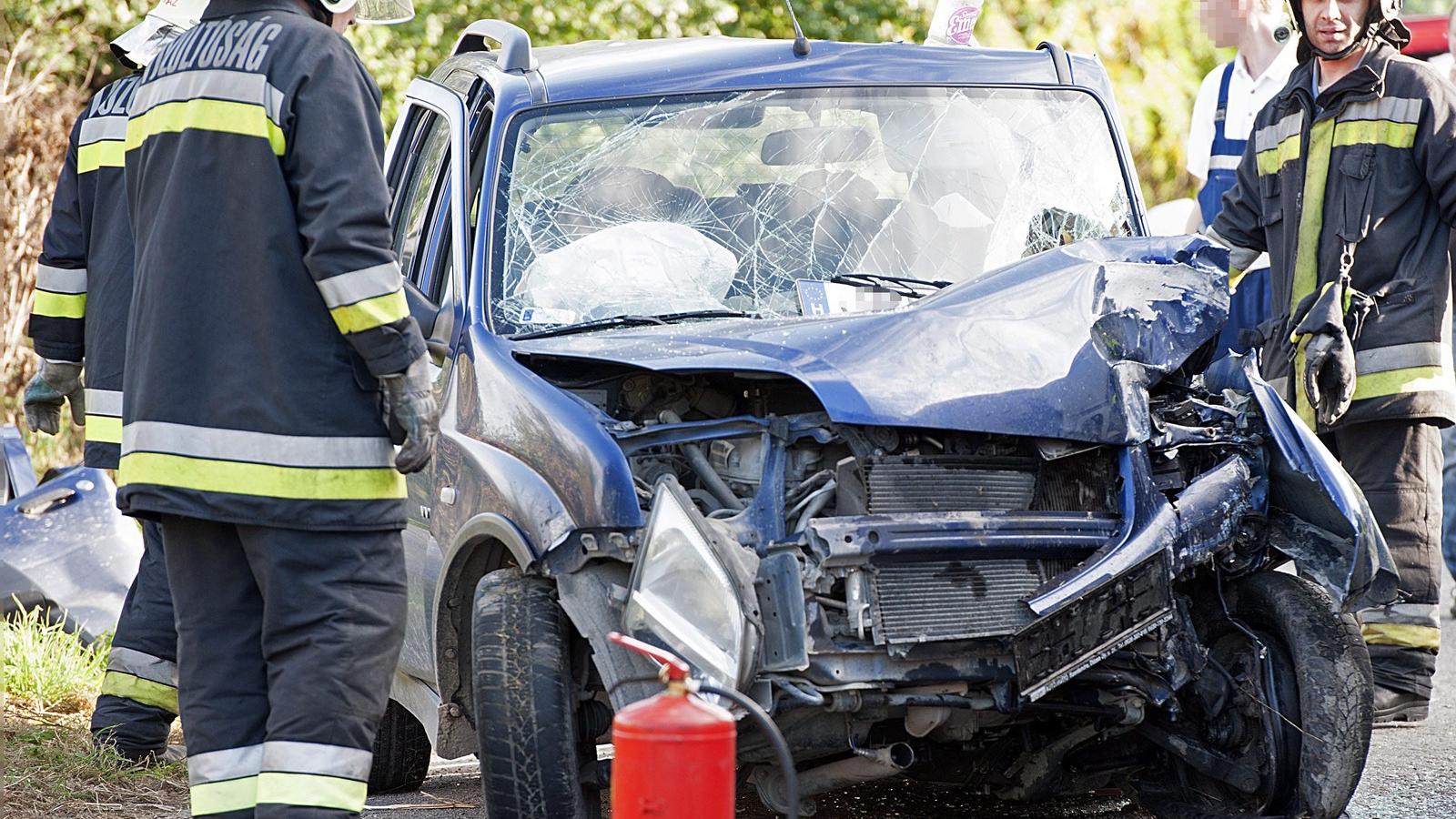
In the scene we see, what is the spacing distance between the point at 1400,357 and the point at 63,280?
12.1 feet

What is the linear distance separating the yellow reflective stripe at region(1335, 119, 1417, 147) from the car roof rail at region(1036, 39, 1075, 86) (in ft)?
2.46

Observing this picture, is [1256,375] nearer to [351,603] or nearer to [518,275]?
[518,275]

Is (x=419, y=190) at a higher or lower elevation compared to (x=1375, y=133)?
lower

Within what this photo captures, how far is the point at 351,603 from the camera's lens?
3582 millimetres

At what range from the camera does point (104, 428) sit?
5301 millimetres

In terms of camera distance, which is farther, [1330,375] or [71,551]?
[71,551]

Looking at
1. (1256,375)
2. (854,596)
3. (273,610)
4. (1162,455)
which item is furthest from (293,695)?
(1256,375)

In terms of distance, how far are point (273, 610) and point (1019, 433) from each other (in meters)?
1.52

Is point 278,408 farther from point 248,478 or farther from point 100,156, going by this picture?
point 100,156

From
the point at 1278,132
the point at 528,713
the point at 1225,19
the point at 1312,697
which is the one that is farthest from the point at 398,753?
the point at 1225,19

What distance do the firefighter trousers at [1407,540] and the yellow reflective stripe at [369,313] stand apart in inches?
110

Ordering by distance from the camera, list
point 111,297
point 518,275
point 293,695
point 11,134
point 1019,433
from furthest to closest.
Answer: point 11,134
point 111,297
point 518,275
point 1019,433
point 293,695

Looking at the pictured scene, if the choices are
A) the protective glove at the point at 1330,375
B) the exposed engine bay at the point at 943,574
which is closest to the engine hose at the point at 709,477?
the exposed engine bay at the point at 943,574

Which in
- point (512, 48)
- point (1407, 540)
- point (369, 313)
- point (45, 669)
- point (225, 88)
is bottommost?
point (45, 669)
